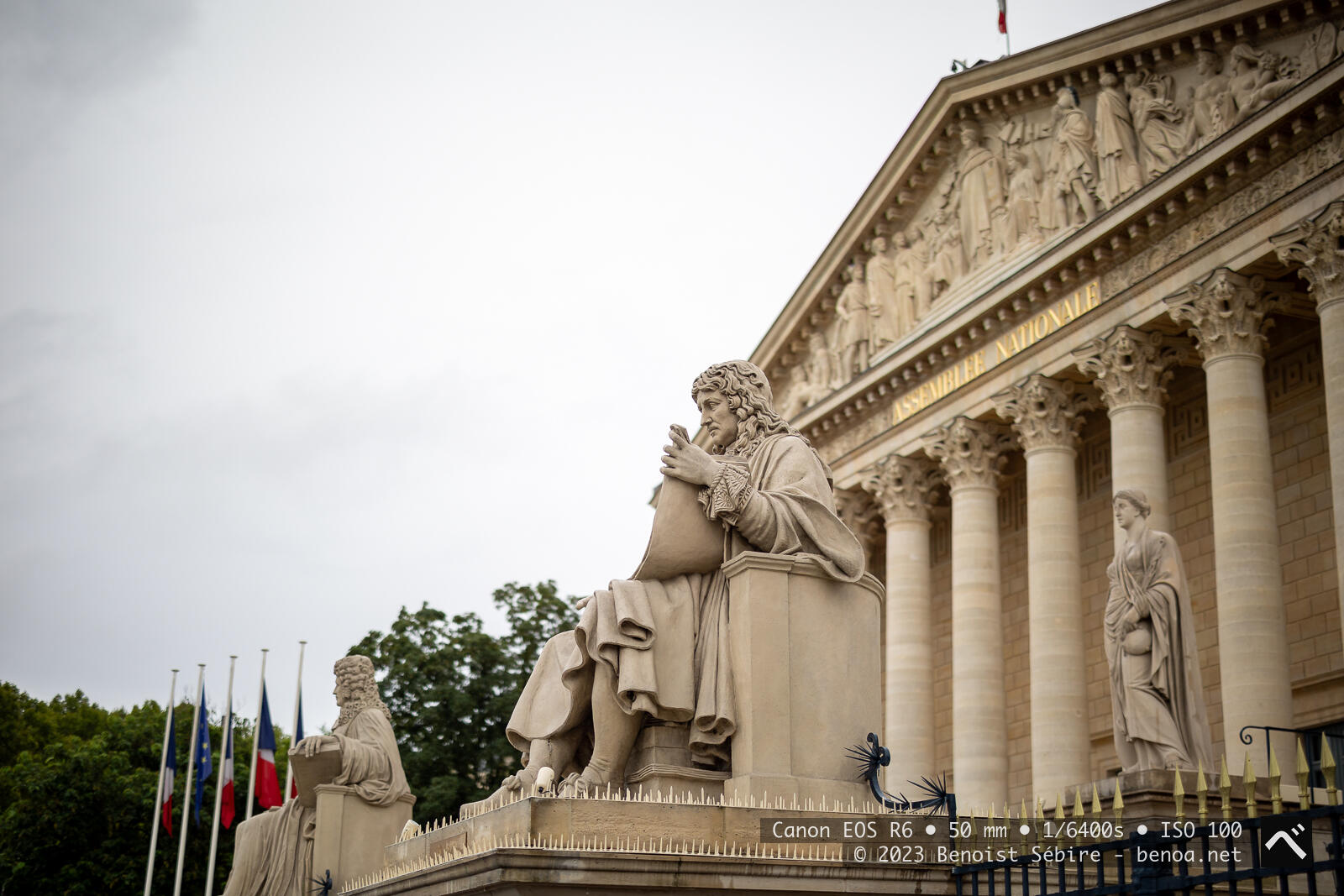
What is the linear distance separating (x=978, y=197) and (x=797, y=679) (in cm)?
2154

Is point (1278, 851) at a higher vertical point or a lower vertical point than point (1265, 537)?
lower

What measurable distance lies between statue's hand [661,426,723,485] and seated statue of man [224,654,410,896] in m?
5.95

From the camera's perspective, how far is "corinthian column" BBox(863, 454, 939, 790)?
89.2 feet

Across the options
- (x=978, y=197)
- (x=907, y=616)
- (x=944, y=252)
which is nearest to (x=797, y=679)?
(x=907, y=616)

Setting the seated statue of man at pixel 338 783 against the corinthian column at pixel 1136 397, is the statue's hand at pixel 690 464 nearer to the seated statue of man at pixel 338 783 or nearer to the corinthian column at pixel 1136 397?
the seated statue of man at pixel 338 783

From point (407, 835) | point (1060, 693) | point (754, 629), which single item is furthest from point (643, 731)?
point (1060, 693)

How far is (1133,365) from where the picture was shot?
23219mm

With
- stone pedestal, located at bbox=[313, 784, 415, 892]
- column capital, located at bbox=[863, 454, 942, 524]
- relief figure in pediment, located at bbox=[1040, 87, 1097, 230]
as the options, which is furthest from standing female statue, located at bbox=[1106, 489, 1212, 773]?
column capital, located at bbox=[863, 454, 942, 524]

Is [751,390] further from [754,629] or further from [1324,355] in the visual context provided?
[1324,355]

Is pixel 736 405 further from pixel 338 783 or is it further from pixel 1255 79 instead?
pixel 1255 79

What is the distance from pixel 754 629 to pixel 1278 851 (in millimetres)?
2946

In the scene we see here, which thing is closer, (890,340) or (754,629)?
(754,629)

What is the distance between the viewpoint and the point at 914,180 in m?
29.7

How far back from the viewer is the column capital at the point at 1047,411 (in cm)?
2506
